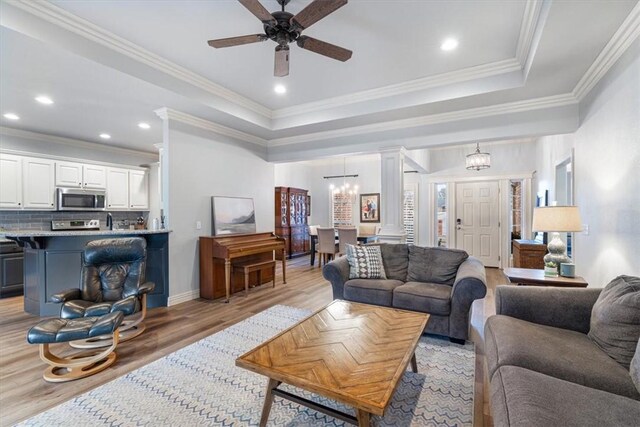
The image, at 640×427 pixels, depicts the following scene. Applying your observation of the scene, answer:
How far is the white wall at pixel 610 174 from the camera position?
2170 mm

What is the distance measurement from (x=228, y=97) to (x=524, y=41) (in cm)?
339

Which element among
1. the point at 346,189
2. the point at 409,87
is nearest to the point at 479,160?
the point at 409,87

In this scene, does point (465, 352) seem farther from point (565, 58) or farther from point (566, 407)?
point (565, 58)

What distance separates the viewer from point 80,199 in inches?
210

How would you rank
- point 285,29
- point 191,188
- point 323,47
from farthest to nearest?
point 191,188 < point 323,47 < point 285,29

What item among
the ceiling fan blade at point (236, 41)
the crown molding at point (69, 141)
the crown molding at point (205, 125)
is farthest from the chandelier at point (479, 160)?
the crown molding at point (69, 141)

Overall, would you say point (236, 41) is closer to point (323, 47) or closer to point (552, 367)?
point (323, 47)

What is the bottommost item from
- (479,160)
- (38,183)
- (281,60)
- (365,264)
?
(365,264)

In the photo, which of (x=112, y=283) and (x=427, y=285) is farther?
(x=427, y=285)

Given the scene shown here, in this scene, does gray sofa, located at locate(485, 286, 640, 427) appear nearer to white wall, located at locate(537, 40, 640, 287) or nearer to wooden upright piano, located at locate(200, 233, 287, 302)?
white wall, located at locate(537, 40, 640, 287)

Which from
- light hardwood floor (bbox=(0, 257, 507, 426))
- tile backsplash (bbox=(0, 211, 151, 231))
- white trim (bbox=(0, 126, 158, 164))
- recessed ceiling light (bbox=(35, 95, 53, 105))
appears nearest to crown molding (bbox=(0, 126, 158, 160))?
white trim (bbox=(0, 126, 158, 164))

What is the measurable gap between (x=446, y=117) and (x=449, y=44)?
4.62 feet

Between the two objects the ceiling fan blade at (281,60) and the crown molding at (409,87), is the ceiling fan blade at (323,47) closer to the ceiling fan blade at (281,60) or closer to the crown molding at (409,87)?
the ceiling fan blade at (281,60)

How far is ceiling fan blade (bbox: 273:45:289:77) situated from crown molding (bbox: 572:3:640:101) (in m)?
2.44
